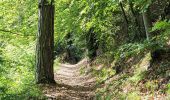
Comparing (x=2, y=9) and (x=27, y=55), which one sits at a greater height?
(x=2, y=9)

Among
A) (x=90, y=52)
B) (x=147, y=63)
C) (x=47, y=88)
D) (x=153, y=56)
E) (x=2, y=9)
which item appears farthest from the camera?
(x=90, y=52)

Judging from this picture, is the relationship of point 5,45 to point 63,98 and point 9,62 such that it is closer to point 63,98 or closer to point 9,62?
point 9,62

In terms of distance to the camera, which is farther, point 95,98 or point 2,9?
point 2,9

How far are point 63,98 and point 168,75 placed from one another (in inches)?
153

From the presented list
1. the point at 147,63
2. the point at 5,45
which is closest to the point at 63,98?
the point at 147,63

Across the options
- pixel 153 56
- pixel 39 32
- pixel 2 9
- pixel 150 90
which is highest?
pixel 2 9

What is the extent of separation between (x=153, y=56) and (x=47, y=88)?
4305 millimetres

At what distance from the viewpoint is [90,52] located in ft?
78.1

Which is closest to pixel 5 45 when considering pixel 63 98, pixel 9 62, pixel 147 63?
pixel 9 62

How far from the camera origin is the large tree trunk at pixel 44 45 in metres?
13.1

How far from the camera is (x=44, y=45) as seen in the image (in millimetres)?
13156

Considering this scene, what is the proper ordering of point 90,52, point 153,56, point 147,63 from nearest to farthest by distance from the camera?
point 153,56 < point 147,63 < point 90,52

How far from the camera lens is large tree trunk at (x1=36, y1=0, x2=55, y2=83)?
13.1 metres

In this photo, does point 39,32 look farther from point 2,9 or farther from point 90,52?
point 90,52
